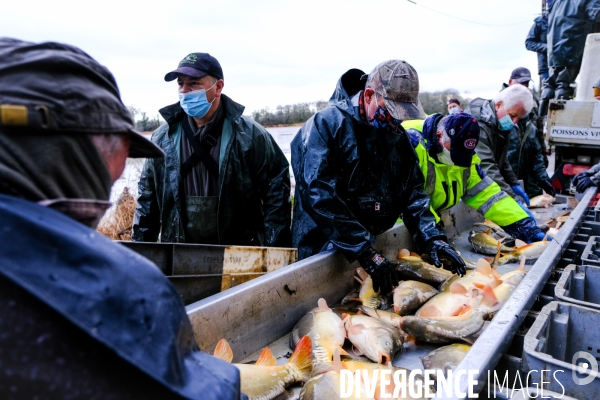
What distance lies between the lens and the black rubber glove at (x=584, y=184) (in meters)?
5.44

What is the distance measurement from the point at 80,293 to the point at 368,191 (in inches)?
111

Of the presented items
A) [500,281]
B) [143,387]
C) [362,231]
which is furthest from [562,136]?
[143,387]

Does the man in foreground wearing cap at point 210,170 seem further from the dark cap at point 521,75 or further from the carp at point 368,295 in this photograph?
the dark cap at point 521,75

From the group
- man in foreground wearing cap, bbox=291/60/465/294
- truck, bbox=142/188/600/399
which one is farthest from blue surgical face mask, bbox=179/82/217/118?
truck, bbox=142/188/600/399

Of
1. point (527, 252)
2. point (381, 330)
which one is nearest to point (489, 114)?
point (527, 252)

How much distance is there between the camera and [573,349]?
7.00 ft

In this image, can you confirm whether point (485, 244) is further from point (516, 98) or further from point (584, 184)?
point (516, 98)

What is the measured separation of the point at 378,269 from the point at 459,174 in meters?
1.74

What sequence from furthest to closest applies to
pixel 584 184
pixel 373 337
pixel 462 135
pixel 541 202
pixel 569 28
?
pixel 569 28 < pixel 541 202 < pixel 584 184 < pixel 462 135 < pixel 373 337

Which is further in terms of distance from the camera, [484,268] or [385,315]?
[484,268]

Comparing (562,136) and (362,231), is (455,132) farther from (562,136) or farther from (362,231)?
(562,136)

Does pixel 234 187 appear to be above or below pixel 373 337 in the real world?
above

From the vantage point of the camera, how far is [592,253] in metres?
3.03

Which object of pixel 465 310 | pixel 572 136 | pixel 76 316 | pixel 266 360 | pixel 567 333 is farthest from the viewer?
pixel 572 136
